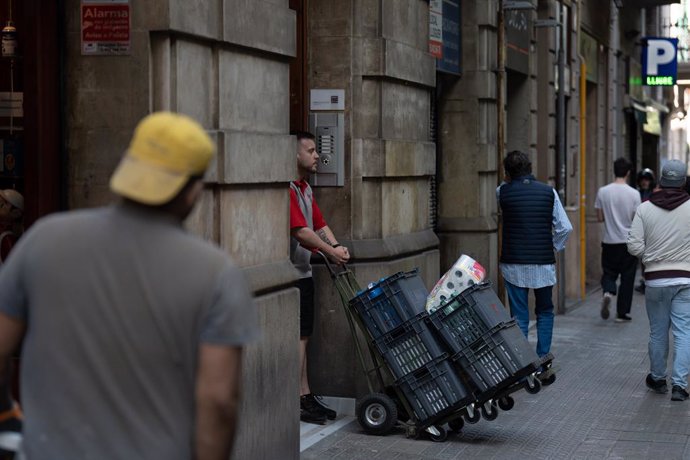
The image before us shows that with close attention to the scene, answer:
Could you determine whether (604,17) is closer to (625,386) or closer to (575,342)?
(575,342)

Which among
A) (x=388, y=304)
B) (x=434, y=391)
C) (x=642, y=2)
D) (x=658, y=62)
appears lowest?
(x=434, y=391)

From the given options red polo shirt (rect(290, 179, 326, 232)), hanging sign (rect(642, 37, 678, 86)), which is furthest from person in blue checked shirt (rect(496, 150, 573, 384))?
hanging sign (rect(642, 37, 678, 86))

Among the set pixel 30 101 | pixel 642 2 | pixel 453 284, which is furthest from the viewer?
pixel 642 2

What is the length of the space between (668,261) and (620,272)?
5578 mm

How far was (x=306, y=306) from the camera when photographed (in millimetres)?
8469

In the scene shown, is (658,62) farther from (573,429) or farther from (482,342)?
(482,342)

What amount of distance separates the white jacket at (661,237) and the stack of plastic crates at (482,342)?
222 cm

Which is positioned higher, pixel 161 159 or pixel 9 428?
pixel 161 159

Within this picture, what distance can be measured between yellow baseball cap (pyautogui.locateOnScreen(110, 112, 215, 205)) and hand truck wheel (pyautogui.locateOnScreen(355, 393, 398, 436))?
514cm

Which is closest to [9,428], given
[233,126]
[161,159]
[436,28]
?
[161,159]

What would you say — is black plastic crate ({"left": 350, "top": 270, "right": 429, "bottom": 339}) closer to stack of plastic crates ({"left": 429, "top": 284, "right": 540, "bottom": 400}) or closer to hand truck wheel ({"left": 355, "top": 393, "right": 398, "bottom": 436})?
stack of plastic crates ({"left": 429, "top": 284, "right": 540, "bottom": 400})

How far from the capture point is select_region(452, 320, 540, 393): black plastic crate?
7.71m

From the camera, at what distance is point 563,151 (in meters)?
16.3

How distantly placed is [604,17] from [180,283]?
67.2 ft
